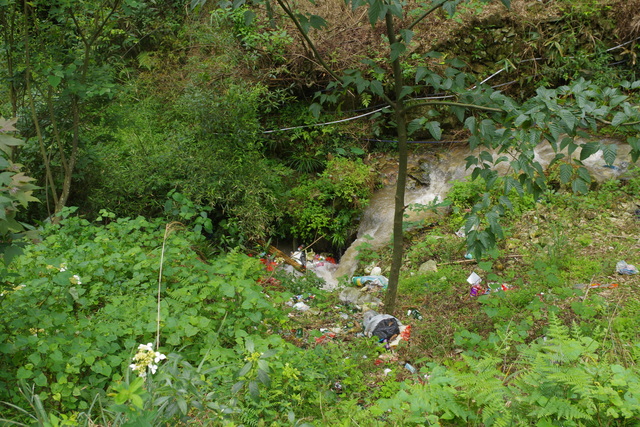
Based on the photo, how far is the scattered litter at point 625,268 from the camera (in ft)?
13.1

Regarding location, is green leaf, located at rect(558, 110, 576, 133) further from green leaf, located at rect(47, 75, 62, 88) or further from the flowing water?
green leaf, located at rect(47, 75, 62, 88)

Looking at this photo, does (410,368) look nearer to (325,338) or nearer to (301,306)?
(325,338)

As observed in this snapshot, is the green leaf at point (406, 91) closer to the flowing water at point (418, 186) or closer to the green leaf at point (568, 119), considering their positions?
the green leaf at point (568, 119)

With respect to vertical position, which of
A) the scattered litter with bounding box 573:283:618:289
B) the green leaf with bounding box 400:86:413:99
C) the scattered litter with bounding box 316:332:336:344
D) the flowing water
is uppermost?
the green leaf with bounding box 400:86:413:99

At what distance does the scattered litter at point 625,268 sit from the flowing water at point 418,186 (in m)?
1.78

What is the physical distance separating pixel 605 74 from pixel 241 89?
468cm

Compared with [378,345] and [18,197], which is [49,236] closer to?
[18,197]

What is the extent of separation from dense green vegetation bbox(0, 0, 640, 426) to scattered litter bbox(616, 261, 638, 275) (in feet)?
0.38

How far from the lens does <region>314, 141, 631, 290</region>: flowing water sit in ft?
18.3

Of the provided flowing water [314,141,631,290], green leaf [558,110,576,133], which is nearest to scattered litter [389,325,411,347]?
flowing water [314,141,631,290]

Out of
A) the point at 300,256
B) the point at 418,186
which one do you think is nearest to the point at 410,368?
the point at 300,256

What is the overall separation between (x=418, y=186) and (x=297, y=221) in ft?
5.54

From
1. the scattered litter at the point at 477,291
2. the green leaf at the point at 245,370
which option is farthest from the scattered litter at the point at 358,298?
the green leaf at the point at 245,370

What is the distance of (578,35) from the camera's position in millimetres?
6703
